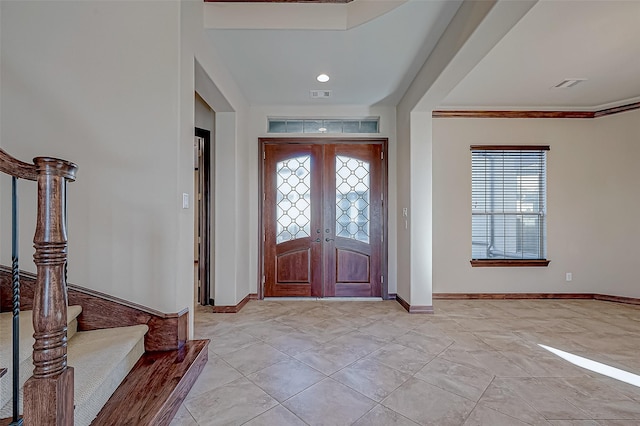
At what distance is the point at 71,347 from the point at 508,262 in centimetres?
504

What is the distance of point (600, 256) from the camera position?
4.56 meters

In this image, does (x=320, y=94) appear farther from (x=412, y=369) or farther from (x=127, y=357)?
(x=127, y=357)

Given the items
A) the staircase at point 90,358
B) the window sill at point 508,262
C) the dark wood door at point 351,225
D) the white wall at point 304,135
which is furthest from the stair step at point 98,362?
the window sill at point 508,262

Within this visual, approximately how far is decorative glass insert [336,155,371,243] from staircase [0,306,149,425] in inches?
118

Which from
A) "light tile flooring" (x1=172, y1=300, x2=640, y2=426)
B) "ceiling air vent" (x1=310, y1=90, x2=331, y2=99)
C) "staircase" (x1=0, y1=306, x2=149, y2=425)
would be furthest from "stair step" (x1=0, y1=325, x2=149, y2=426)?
"ceiling air vent" (x1=310, y1=90, x2=331, y2=99)

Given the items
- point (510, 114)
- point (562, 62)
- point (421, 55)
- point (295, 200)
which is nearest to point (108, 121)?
point (295, 200)

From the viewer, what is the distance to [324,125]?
15.4ft

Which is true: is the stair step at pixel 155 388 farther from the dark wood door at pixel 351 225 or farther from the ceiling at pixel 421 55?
the ceiling at pixel 421 55

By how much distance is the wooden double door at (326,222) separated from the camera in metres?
4.64

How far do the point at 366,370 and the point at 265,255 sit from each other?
2.58m

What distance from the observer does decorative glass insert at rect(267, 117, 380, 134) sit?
4.67 meters

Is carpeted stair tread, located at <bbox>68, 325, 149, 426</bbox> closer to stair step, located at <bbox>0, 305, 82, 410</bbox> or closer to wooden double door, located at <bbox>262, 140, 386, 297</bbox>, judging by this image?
stair step, located at <bbox>0, 305, 82, 410</bbox>

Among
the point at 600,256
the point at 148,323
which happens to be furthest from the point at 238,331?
the point at 600,256

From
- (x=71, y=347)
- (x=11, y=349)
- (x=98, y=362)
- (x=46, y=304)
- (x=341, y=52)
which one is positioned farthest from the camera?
(x=341, y=52)
